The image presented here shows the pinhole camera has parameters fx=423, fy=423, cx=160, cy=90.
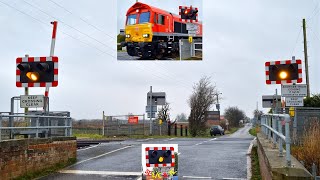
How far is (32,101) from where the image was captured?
41.0 ft

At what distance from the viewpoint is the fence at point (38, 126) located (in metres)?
12.1

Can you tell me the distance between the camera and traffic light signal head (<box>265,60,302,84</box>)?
37.3 feet

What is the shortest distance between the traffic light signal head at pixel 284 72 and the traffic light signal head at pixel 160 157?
5.26m

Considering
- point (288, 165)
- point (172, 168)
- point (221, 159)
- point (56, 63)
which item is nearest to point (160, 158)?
point (172, 168)

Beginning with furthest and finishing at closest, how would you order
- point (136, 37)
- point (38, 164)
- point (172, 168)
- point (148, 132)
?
1. point (148, 132)
2. point (136, 37)
3. point (38, 164)
4. point (172, 168)

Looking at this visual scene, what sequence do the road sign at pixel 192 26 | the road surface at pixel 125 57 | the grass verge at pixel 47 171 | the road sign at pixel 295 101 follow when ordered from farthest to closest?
the road sign at pixel 192 26
the road surface at pixel 125 57
the road sign at pixel 295 101
the grass verge at pixel 47 171

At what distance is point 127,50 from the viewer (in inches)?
1069

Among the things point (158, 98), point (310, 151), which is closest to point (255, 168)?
point (310, 151)

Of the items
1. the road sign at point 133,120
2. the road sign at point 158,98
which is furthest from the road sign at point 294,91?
the road sign at point 158,98

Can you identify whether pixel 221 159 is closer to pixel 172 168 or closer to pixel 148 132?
pixel 172 168

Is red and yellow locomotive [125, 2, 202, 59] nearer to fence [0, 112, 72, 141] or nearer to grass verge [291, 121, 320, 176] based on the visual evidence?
fence [0, 112, 72, 141]

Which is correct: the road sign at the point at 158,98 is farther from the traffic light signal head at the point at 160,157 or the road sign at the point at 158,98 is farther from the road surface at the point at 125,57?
the traffic light signal head at the point at 160,157

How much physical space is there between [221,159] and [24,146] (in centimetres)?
657

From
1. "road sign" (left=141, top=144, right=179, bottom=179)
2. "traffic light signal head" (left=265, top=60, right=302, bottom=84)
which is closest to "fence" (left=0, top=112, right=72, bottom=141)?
"road sign" (left=141, top=144, right=179, bottom=179)
